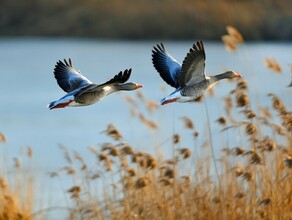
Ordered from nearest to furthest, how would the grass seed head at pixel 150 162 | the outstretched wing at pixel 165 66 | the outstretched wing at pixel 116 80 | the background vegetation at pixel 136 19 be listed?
the outstretched wing at pixel 116 80 → the outstretched wing at pixel 165 66 → the grass seed head at pixel 150 162 → the background vegetation at pixel 136 19

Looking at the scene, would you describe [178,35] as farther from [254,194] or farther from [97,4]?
[254,194]

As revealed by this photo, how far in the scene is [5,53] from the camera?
1570 inches

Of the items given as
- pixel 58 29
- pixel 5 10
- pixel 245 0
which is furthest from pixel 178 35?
pixel 5 10

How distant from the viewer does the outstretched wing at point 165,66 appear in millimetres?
3896

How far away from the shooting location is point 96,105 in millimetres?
23234

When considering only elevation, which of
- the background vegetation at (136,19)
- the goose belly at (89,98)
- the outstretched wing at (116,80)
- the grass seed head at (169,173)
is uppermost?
the background vegetation at (136,19)

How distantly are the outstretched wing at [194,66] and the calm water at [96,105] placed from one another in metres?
2.15

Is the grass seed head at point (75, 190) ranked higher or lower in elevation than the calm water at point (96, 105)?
lower

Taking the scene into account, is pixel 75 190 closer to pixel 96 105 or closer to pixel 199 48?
pixel 199 48

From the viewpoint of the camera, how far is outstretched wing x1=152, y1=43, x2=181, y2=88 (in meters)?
3.90

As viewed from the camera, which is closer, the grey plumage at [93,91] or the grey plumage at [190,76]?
the grey plumage at [93,91]

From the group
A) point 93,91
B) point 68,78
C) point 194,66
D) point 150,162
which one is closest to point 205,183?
point 150,162

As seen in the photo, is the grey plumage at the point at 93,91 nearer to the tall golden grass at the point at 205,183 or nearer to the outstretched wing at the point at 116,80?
the outstretched wing at the point at 116,80

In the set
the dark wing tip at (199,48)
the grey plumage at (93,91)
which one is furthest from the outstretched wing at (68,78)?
the dark wing tip at (199,48)
